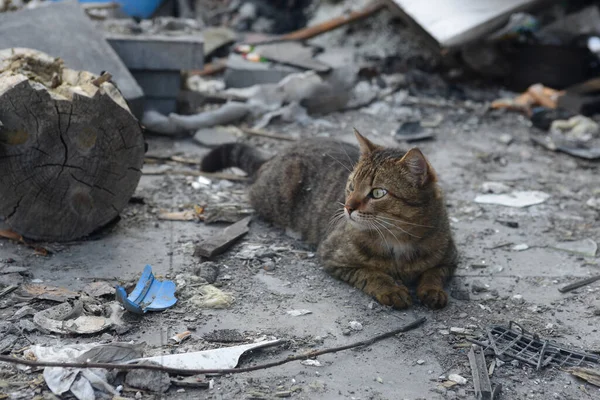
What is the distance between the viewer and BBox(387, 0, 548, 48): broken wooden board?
8.59 m

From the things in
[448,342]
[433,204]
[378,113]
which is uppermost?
[433,204]

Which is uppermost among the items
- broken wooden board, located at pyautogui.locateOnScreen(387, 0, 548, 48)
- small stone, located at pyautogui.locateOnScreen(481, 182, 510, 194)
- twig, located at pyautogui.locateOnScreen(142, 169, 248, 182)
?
broken wooden board, located at pyautogui.locateOnScreen(387, 0, 548, 48)

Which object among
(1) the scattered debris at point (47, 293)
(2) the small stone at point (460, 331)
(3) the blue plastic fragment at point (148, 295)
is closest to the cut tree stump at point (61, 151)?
(1) the scattered debris at point (47, 293)

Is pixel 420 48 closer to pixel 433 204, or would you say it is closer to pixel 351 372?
pixel 433 204

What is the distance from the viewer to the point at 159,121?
24.1ft

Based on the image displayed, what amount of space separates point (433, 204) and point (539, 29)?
6069mm

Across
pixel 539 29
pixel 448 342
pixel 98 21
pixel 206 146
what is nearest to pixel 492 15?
pixel 539 29

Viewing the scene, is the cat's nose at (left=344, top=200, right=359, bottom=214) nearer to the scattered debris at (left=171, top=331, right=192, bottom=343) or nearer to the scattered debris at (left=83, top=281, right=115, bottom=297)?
the scattered debris at (left=171, top=331, right=192, bottom=343)

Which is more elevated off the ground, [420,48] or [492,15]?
[492,15]

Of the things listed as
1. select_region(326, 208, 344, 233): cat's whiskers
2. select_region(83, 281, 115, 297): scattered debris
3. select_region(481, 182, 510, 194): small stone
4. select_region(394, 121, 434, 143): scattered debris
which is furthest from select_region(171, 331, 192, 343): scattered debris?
select_region(394, 121, 434, 143): scattered debris

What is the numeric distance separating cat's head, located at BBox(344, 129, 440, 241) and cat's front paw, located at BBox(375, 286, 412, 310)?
12.9 inches

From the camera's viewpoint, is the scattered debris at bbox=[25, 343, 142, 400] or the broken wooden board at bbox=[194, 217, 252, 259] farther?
the broken wooden board at bbox=[194, 217, 252, 259]

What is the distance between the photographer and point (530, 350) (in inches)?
151

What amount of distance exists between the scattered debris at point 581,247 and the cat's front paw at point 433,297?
1.47 metres
